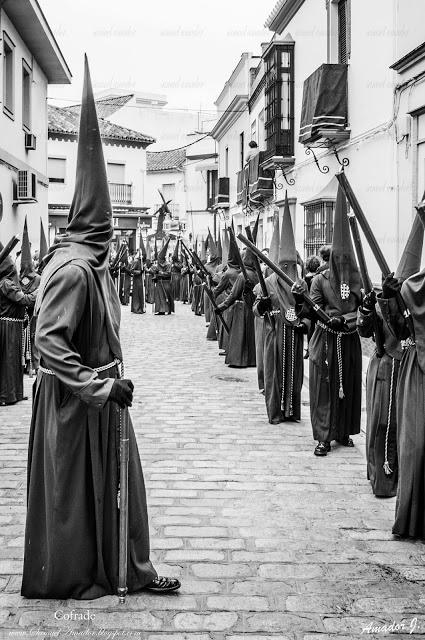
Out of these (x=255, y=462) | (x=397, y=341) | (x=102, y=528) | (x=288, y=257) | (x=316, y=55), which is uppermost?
(x=316, y=55)

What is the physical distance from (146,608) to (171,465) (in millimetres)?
2746

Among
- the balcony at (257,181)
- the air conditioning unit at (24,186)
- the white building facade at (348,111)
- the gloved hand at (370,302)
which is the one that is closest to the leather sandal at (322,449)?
the gloved hand at (370,302)

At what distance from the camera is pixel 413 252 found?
195 inches

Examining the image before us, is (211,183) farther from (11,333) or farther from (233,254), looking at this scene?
(11,333)

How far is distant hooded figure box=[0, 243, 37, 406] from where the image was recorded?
8938mm

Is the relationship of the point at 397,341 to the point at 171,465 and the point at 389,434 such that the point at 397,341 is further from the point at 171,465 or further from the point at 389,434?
the point at 171,465

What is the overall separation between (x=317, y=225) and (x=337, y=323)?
844 centimetres

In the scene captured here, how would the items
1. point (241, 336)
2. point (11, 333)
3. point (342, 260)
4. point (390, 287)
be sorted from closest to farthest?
point (390, 287) < point (342, 260) < point (11, 333) < point (241, 336)

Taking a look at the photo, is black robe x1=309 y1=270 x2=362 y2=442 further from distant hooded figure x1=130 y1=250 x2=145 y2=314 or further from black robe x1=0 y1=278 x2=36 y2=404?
distant hooded figure x1=130 y1=250 x2=145 y2=314

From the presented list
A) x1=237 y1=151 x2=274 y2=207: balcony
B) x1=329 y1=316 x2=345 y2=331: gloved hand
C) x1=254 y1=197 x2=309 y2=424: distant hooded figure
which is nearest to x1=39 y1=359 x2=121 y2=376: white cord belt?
x1=329 y1=316 x2=345 y2=331: gloved hand

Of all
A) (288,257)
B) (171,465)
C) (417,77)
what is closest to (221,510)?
(171,465)

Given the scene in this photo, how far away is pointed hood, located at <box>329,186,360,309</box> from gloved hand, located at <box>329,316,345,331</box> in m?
0.19

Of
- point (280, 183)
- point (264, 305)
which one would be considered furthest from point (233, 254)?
point (280, 183)

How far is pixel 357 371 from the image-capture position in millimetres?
7105
